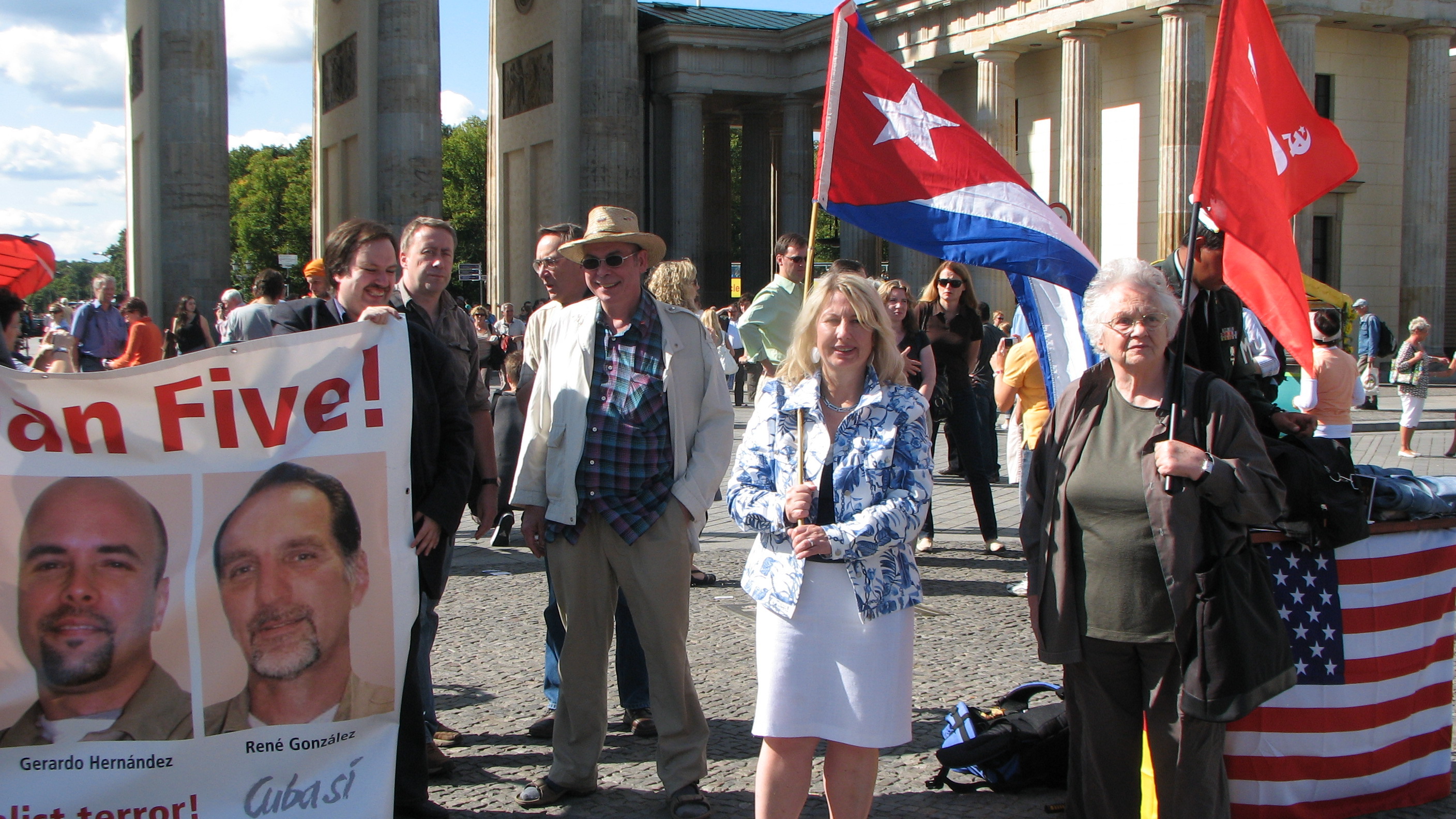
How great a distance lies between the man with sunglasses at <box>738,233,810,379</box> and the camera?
780 cm

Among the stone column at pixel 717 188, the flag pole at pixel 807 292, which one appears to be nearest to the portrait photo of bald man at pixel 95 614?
the flag pole at pixel 807 292

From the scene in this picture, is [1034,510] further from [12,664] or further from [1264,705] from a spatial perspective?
[12,664]

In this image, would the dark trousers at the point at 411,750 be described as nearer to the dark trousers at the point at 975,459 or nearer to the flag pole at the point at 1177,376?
the flag pole at the point at 1177,376

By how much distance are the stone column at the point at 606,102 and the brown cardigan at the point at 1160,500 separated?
28819mm

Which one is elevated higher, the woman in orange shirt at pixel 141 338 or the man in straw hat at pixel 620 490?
the woman in orange shirt at pixel 141 338

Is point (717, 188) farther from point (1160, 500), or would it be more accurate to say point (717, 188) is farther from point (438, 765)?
point (1160, 500)

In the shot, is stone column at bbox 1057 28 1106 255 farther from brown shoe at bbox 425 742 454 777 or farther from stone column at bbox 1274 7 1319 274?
brown shoe at bbox 425 742 454 777

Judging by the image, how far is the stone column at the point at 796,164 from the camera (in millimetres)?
38781

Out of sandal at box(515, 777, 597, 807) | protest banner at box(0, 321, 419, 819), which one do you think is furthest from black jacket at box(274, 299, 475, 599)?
sandal at box(515, 777, 597, 807)

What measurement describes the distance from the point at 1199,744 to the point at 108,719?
10.2ft

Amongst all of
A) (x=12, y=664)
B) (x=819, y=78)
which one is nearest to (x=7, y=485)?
(x=12, y=664)

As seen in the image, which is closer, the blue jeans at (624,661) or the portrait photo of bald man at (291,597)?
the portrait photo of bald man at (291,597)

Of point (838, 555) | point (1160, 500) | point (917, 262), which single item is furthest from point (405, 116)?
point (1160, 500)

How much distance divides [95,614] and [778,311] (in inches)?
186
